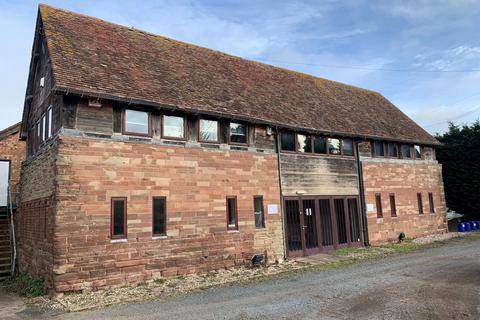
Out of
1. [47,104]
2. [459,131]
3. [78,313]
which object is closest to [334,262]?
[78,313]

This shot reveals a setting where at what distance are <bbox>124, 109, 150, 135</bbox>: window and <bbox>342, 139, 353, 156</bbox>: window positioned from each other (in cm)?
1014

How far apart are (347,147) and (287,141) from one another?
401 centimetres

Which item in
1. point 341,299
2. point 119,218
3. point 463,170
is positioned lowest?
point 341,299

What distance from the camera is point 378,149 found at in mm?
21172

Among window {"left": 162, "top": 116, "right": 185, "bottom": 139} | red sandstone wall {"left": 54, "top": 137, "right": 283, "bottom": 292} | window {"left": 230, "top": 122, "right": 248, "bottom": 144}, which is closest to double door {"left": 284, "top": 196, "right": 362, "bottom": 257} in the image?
red sandstone wall {"left": 54, "top": 137, "right": 283, "bottom": 292}

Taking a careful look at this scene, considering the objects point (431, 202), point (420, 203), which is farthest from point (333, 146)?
point (431, 202)

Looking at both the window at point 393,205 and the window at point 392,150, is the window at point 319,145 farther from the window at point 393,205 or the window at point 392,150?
the window at point 393,205

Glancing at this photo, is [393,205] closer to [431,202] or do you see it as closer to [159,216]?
[431,202]

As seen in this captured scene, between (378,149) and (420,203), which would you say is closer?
(378,149)

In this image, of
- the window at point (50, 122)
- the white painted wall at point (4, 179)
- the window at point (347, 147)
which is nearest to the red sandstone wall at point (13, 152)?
the white painted wall at point (4, 179)

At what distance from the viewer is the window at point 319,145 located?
1825 cm

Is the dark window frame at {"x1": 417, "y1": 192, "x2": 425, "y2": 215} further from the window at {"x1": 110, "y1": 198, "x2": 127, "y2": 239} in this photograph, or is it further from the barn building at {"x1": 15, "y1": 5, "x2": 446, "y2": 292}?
the window at {"x1": 110, "y1": 198, "x2": 127, "y2": 239}

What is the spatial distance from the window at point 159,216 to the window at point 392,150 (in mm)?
13677

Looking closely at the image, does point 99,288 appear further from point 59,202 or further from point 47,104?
point 47,104
